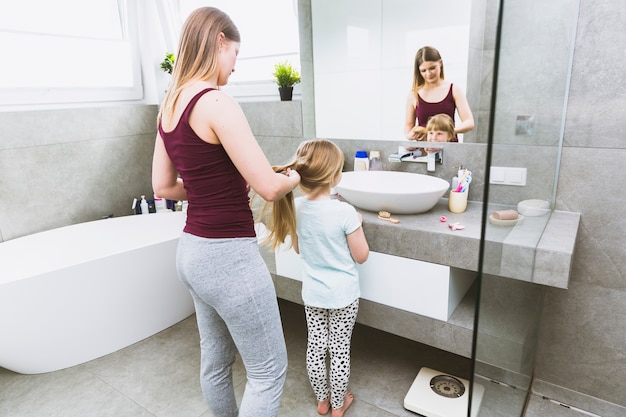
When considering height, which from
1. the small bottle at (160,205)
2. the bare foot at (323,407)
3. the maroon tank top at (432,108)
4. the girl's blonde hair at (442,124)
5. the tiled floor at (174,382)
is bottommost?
the tiled floor at (174,382)

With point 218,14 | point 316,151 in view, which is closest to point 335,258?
point 316,151

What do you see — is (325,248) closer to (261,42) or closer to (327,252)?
(327,252)

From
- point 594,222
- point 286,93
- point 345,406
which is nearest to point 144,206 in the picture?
point 286,93

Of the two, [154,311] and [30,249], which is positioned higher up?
[30,249]

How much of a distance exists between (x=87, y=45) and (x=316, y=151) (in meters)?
2.29

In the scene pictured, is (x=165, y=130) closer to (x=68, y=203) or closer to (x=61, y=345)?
(x=61, y=345)

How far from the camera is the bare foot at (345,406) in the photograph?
181cm

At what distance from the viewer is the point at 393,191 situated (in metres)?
1.89

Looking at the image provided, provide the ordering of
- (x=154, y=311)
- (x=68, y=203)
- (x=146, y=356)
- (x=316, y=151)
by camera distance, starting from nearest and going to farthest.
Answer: (x=316, y=151), (x=146, y=356), (x=154, y=311), (x=68, y=203)

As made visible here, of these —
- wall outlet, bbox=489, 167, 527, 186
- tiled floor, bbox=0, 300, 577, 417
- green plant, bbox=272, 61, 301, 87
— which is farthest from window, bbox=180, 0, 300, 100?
wall outlet, bbox=489, 167, 527, 186

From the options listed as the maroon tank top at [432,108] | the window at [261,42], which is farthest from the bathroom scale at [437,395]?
the window at [261,42]

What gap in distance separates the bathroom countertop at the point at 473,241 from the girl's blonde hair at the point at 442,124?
0.31m

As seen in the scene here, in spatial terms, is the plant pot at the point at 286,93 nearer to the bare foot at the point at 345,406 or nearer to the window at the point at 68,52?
the window at the point at 68,52

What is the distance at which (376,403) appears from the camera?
6.27 feet
